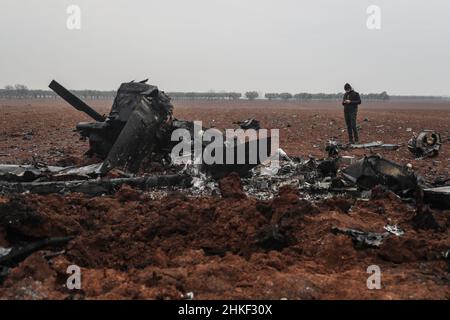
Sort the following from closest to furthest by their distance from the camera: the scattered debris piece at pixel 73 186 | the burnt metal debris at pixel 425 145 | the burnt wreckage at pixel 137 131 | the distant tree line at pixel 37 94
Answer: the scattered debris piece at pixel 73 186 < the burnt wreckage at pixel 137 131 < the burnt metal debris at pixel 425 145 < the distant tree line at pixel 37 94

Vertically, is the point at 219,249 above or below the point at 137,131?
below

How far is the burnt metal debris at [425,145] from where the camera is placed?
11500mm

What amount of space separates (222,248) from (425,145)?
891cm

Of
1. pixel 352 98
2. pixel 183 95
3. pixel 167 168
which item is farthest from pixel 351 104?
pixel 183 95

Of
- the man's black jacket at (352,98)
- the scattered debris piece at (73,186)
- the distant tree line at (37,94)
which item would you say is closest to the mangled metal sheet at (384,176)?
→ the scattered debris piece at (73,186)

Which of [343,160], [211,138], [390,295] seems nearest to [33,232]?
[390,295]

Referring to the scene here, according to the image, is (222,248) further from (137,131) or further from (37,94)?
(37,94)

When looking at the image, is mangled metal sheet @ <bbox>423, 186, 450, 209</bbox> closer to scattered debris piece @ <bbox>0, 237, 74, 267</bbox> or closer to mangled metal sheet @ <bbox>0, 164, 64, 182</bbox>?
scattered debris piece @ <bbox>0, 237, 74, 267</bbox>

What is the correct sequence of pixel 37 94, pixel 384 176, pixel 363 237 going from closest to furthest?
pixel 363 237 → pixel 384 176 → pixel 37 94

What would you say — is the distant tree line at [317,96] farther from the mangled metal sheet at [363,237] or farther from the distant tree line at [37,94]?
the mangled metal sheet at [363,237]

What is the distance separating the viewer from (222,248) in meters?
4.62

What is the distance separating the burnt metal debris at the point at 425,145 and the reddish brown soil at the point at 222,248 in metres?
5.96

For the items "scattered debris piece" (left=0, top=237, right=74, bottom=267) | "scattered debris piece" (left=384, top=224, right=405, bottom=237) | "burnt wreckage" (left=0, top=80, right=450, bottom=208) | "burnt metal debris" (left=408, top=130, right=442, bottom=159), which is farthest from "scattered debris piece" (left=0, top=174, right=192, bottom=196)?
"burnt metal debris" (left=408, top=130, right=442, bottom=159)

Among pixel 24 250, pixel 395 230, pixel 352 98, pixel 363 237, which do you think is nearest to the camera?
pixel 24 250
